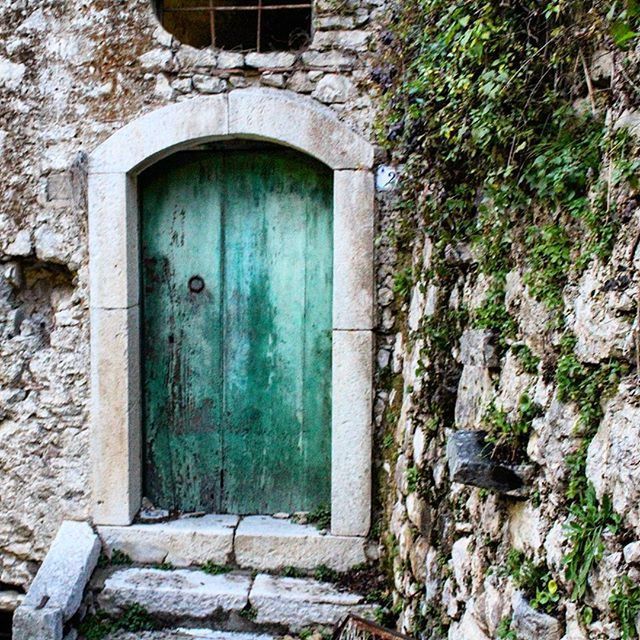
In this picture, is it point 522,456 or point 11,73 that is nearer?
point 522,456

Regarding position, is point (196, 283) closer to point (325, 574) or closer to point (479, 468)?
point (325, 574)

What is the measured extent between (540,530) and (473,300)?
2.88ft

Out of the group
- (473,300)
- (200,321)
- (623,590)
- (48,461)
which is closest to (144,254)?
(200,321)

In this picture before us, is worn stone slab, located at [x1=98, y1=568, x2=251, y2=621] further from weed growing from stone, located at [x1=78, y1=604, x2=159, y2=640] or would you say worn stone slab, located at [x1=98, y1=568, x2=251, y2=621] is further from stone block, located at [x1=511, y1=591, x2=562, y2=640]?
stone block, located at [x1=511, y1=591, x2=562, y2=640]

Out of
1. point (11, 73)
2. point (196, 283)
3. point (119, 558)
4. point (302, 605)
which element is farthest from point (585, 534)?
point (11, 73)

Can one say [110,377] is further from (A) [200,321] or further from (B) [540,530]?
(B) [540,530]

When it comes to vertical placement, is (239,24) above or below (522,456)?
above

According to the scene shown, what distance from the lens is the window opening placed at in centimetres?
379

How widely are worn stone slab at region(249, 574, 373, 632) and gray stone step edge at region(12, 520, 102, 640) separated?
0.80 m

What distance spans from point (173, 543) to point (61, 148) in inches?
79.5

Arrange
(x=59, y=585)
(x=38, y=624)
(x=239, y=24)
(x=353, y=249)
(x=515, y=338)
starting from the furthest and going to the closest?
(x=239, y=24) → (x=353, y=249) → (x=59, y=585) → (x=38, y=624) → (x=515, y=338)

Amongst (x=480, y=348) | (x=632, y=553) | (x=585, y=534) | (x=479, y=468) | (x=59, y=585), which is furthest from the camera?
(x=59, y=585)

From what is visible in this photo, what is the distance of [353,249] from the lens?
3.41m

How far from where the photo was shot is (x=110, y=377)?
3561 mm
